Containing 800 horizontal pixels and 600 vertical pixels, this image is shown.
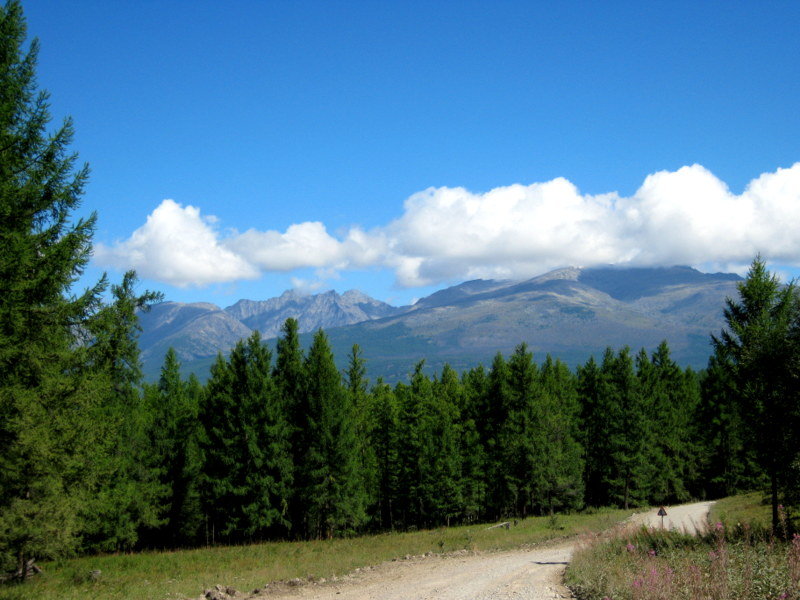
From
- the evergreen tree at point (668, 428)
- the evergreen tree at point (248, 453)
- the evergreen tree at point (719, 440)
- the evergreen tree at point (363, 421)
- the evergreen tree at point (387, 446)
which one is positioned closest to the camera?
the evergreen tree at point (248, 453)

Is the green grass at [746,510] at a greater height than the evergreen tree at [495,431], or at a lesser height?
lesser

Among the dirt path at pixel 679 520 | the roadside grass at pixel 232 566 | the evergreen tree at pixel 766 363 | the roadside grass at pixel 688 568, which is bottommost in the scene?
the dirt path at pixel 679 520

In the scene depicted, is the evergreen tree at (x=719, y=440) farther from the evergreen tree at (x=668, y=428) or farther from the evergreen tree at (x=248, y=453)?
the evergreen tree at (x=248, y=453)

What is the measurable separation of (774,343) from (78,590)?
23.3 m

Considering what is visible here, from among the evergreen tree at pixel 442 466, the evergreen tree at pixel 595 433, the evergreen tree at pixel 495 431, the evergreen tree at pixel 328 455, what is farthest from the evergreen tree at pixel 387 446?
the evergreen tree at pixel 595 433

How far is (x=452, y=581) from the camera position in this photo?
1719 centimetres

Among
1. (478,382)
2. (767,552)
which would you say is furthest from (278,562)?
(478,382)

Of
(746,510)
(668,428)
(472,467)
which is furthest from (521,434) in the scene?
(668,428)

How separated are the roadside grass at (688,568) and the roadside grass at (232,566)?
8.48 meters

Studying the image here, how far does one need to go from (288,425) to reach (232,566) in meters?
13.8

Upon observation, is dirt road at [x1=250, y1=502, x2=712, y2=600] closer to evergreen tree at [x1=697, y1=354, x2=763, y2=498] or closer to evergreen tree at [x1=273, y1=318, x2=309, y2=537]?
evergreen tree at [x1=273, y1=318, x2=309, y2=537]

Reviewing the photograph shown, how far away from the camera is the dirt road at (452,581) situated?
1530 cm

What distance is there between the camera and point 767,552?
15062mm

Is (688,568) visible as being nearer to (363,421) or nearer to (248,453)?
(248,453)
